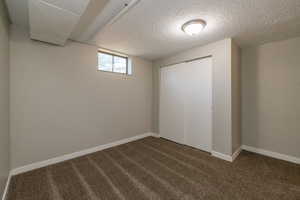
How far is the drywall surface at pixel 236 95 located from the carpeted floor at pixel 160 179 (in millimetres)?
369

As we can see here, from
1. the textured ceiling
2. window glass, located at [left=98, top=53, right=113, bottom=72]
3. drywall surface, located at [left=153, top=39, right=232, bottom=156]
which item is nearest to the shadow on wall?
the textured ceiling

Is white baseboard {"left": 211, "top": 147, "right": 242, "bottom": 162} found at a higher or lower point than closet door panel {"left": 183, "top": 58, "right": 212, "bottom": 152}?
lower

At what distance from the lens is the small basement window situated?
3.06m

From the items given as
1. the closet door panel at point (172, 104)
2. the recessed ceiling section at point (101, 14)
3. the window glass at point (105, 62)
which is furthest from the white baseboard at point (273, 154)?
the window glass at point (105, 62)

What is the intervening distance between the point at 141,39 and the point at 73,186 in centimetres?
270

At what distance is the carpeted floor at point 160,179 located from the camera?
62.2 inches

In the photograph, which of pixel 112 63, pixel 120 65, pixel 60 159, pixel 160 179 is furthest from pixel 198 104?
pixel 60 159

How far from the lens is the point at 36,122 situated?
2.16 metres

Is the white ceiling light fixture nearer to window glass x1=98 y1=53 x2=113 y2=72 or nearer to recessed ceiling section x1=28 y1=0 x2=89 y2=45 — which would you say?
recessed ceiling section x1=28 y1=0 x2=89 y2=45

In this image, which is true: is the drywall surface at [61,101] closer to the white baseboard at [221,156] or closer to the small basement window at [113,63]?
the small basement window at [113,63]

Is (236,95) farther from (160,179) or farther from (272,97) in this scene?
(160,179)

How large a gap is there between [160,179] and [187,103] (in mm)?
1894

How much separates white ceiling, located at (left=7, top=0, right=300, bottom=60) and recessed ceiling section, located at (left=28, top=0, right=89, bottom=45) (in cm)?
20

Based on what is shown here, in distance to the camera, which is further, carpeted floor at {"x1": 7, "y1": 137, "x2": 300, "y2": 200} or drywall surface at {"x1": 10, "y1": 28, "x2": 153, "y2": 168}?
drywall surface at {"x1": 10, "y1": 28, "x2": 153, "y2": 168}
